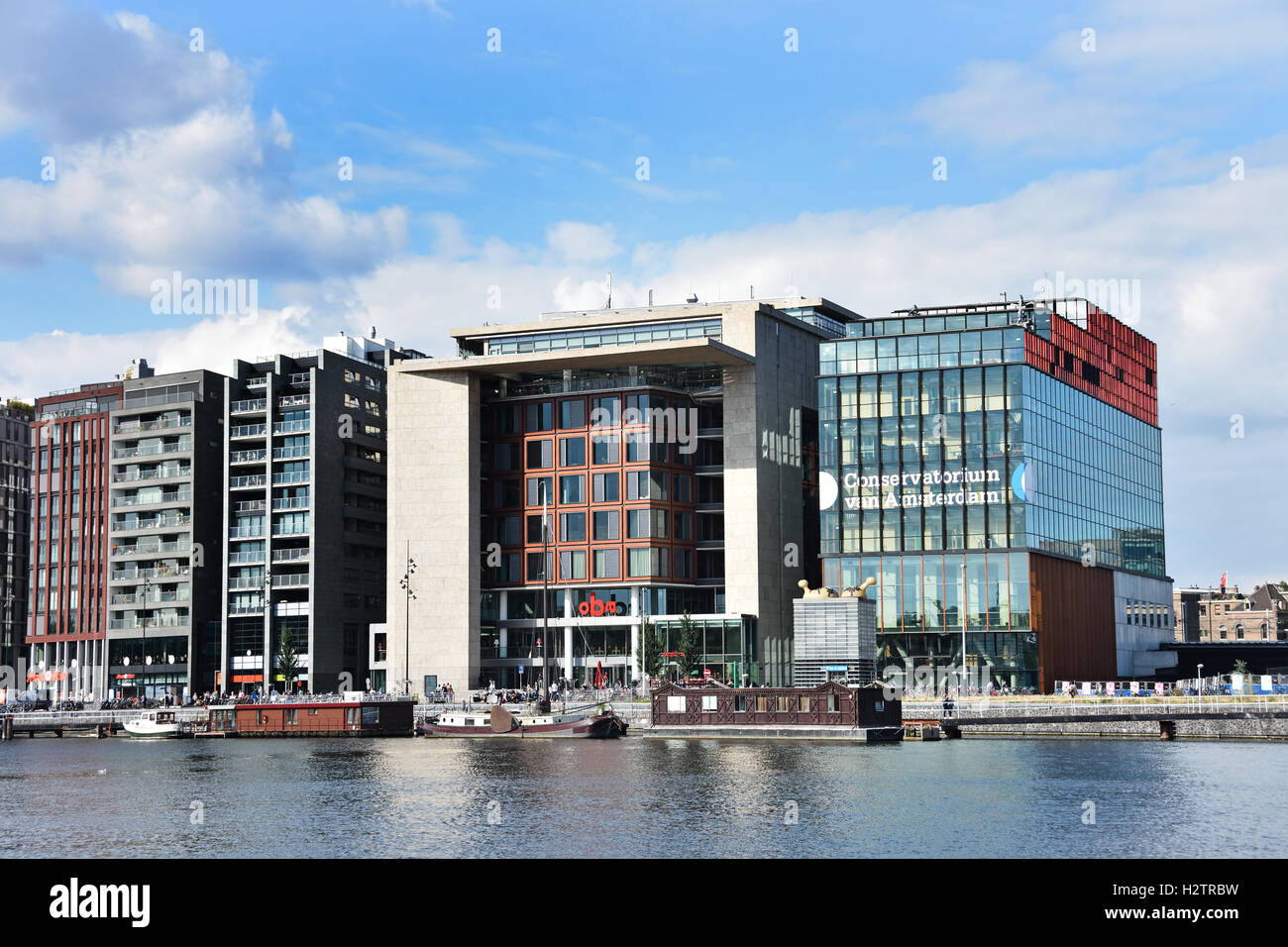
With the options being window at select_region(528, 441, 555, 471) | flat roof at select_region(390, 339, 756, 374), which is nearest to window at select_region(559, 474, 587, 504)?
window at select_region(528, 441, 555, 471)

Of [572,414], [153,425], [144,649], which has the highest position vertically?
[153,425]

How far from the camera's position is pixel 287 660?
6604 inches

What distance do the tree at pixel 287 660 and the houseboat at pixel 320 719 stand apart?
29.1 meters

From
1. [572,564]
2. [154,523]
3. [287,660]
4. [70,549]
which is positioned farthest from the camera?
[70,549]

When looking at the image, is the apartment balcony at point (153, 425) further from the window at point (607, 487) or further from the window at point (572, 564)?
the window at point (607, 487)

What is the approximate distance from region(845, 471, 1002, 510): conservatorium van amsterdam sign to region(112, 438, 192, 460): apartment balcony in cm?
8155

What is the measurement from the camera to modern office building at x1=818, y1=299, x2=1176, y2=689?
14800 cm

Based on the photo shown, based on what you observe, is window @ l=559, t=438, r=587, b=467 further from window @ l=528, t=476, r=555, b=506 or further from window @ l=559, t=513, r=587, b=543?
window @ l=559, t=513, r=587, b=543

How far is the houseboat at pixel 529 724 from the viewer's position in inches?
4788

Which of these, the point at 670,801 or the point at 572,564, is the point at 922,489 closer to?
the point at 572,564

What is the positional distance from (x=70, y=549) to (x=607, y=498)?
248 ft

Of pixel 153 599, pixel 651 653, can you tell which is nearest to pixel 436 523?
pixel 651 653
